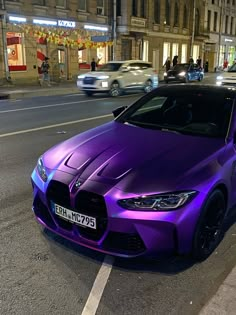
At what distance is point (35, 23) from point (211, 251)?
2574 centimetres

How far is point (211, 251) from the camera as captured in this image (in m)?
3.71

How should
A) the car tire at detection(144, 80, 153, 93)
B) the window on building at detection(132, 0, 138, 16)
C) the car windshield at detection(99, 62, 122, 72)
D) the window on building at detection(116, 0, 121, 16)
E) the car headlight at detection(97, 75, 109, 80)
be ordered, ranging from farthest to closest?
the window on building at detection(132, 0, 138, 16), the window on building at detection(116, 0, 121, 16), the car tire at detection(144, 80, 153, 93), the car windshield at detection(99, 62, 122, 72), the car headlight at detection(97, 75, 109, 80)

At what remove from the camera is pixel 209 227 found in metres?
3.59

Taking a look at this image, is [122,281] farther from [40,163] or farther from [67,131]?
[67,131]

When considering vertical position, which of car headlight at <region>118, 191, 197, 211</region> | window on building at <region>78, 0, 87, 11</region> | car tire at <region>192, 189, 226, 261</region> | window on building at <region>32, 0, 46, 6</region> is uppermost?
window on building at <region>78, 0, 87, 11</region>

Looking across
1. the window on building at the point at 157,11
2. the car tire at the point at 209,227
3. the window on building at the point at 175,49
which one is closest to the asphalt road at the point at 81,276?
the car tire at the point at 209,227

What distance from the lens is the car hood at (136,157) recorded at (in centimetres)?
325

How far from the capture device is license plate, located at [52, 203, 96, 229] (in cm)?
324

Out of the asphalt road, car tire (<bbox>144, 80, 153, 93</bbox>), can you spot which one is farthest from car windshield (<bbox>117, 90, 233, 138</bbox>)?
car tire (<bbox>144, 80, 153, 93</bbox>)

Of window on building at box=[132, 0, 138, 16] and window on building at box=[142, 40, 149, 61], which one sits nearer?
window on building at box=[132, 0, 138, 16]

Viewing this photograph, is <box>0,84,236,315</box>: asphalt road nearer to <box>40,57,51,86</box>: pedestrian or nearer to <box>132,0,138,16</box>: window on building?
<box>40,57,51,86</box>: pedestrian

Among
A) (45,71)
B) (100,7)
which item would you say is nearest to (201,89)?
(45,71)

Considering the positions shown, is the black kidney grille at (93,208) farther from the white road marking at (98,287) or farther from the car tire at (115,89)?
the car tire at (115,89)

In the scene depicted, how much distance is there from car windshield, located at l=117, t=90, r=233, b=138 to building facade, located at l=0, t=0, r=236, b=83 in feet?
71.8
